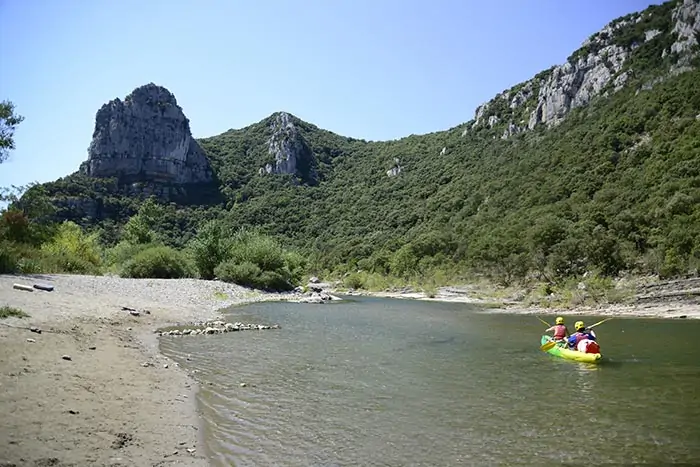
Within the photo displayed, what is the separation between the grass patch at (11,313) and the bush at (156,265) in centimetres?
3574

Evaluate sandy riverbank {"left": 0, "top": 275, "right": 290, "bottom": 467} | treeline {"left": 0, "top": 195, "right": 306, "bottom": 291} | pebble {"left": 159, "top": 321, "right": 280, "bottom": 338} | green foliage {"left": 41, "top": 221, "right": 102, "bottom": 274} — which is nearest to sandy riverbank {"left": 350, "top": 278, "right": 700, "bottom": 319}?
pebble {"left": 159, "top": 321, "right": 280, "bottom": 338}

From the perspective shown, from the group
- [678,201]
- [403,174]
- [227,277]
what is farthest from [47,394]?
[403,174]

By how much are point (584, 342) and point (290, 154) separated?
157768 millimetres

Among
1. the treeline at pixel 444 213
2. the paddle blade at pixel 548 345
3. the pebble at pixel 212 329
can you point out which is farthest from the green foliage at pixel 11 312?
the paddle blade at pixel 548 345

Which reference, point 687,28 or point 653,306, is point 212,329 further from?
point 687,28

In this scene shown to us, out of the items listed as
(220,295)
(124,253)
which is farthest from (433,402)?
(124,253)

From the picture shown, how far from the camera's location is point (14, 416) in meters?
6.58

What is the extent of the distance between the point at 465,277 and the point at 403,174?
248ft

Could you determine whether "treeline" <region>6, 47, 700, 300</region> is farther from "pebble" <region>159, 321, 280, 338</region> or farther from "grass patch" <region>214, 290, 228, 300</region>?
"pebble" <region>159, 321, 280, 338</region>

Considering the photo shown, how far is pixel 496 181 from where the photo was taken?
103m

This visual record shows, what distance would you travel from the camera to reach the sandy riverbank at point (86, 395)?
243 inches

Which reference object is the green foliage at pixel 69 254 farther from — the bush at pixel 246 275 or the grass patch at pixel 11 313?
the grass patch at pixel 11 313

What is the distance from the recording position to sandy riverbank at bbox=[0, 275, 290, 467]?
243 inches

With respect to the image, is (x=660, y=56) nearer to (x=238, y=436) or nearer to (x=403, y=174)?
(x=403, y=174)
